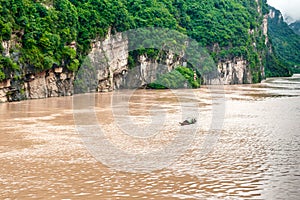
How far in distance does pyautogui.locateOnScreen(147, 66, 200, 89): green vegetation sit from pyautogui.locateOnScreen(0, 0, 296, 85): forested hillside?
6.82 m

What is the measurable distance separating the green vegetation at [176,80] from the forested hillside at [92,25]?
6.82 meters

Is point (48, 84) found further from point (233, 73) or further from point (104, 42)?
point (233, 73)

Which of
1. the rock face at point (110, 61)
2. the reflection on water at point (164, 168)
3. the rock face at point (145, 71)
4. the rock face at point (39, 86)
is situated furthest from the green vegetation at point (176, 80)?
the reflection on water at point (164, 168)

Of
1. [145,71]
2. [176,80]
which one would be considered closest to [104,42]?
[145,71]

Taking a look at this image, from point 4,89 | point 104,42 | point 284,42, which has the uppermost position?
point 284,42

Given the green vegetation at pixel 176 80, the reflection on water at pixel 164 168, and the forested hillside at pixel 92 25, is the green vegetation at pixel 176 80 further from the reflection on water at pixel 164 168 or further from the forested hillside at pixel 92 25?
the reflection on water at pixel 164 168

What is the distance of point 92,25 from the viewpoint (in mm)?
40969

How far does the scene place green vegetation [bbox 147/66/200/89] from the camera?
1901 inches

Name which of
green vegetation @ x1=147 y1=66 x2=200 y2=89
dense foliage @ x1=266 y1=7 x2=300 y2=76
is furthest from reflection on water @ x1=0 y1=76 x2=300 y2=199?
dense foliage @ x1=266 y1=7 x2=300 y2=76

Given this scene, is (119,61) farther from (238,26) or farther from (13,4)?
(238,26)

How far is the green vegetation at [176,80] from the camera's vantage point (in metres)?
48.3

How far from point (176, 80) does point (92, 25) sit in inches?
533

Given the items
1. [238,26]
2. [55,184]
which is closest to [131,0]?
[238,26]

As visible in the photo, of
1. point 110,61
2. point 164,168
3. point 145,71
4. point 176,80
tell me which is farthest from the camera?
point 176,80
